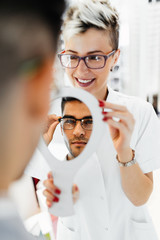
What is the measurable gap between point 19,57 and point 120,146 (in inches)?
15.3

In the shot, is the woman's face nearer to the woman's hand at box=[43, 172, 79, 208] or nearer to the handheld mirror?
the handheld mirror

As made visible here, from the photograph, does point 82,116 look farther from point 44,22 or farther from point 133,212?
point 133,212

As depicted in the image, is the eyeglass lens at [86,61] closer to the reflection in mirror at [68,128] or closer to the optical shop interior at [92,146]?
the optical shop interior at [92,146]

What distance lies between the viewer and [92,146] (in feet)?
1.56

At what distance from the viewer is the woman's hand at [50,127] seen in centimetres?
54

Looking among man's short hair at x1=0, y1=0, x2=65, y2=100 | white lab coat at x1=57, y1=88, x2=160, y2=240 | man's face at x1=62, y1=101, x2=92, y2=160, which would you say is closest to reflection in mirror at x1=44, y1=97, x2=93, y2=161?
man's face at x1=62, y1=101, x2=92, y2=160

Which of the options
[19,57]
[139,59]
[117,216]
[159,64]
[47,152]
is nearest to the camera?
[19,57]

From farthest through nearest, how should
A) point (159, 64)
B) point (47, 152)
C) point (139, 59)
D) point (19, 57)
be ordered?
point (159, 64) < point (139, 59) < point (47, 152) < point (19, 57)

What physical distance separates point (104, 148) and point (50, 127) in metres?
0.23

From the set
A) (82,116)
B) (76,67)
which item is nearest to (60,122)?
(82,116)

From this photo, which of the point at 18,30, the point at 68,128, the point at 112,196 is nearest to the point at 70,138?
the point at 68,128

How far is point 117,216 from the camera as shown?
741mm

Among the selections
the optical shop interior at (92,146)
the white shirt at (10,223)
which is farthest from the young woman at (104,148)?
the white shirt at (10,223)

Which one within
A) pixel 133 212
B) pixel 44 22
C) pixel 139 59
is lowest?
pixel 133 212
